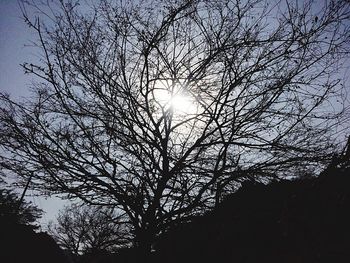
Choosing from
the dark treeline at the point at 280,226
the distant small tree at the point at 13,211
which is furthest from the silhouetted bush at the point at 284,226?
the distant small tree at the point at 13,211

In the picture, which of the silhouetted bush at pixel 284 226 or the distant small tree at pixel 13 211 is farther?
the distant small tree at pixel 13 211

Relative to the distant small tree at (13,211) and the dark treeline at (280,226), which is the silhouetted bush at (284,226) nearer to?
the dark treeline at (280,226)

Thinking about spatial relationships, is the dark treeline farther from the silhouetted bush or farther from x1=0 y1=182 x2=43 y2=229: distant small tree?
x1=0 y1=182 x2=43 y2=229: distant small tree

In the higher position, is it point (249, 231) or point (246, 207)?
point (246, 207)

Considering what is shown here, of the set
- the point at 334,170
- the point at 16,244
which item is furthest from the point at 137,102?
the point at 16,244

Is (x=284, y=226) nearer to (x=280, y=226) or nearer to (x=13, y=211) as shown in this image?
(x=280, y=226)

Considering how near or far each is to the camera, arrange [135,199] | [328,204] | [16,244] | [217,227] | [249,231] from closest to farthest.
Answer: [328,204]
[249,231]
[217,227]
[135,199]
[16,244]

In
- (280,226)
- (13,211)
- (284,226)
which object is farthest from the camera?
(13,211)

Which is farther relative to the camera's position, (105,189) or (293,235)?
(105,189)

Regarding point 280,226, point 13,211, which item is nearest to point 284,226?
point 280,226

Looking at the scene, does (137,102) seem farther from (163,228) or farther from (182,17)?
(163,228)

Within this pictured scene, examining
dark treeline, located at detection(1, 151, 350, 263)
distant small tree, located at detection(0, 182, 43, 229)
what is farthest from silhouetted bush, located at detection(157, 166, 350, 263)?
distant small tree, located at detection(0, 182, 43, 229)

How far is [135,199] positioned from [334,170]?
5615mm

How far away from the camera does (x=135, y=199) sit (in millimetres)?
6711
